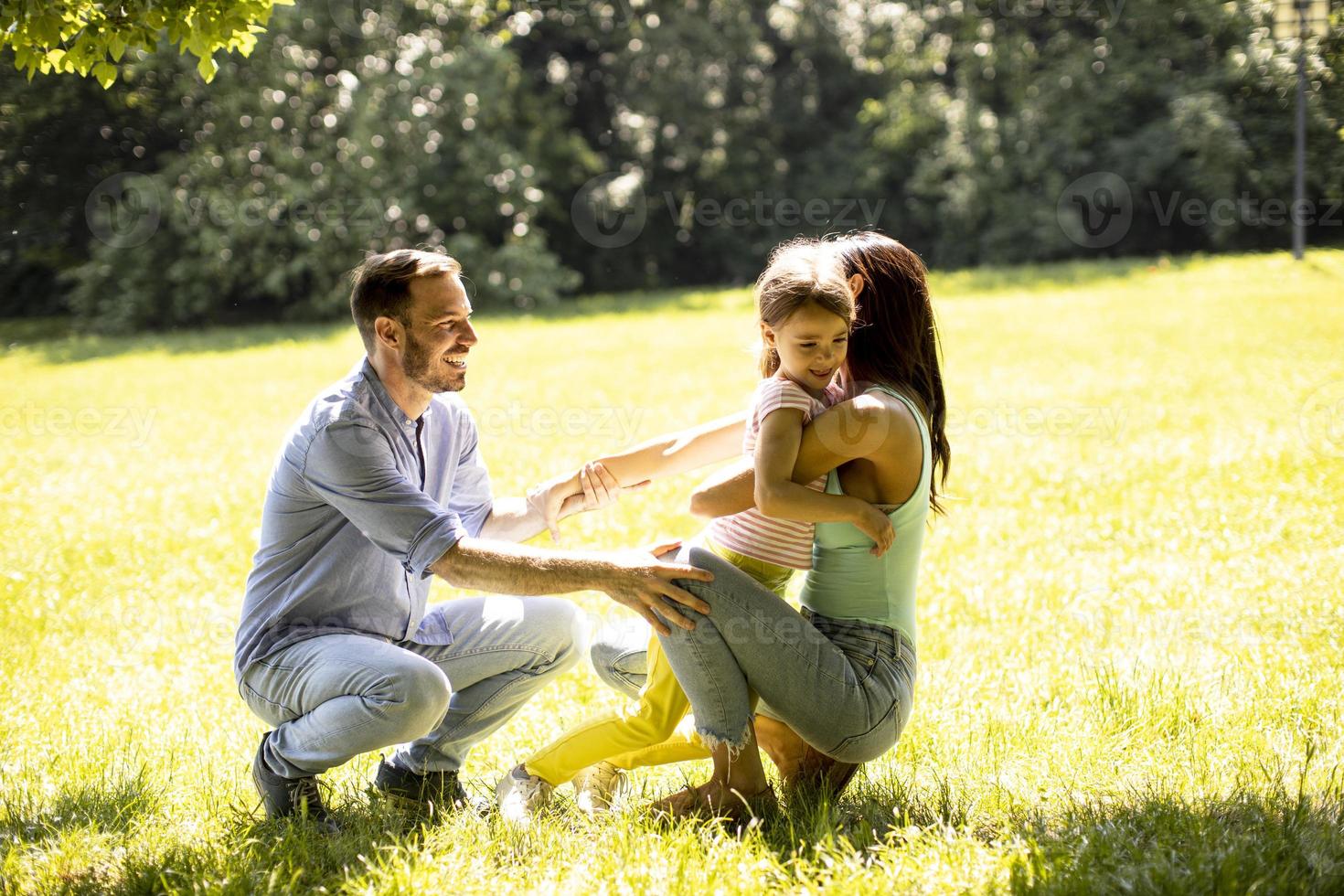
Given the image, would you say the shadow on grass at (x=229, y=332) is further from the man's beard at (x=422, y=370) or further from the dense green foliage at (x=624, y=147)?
the man's beard at (x=422, y=370)

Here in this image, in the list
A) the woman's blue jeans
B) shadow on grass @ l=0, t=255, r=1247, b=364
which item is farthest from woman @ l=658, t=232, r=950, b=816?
shadow on grass @ l=0, t=255, r=1247, b=364

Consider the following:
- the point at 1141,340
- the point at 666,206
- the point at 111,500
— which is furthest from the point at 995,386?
the point at 666,206

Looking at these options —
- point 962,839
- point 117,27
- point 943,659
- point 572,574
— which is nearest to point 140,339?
point 117,27

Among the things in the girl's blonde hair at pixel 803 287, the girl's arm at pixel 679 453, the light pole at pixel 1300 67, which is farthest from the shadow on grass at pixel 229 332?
the girl's blonde hair at pixel 803 287

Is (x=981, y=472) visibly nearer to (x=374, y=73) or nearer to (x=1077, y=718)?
(x=1077, y=718)

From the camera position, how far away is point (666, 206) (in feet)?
100

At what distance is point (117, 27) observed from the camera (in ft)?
13.0

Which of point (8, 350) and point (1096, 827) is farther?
point (8, 350)

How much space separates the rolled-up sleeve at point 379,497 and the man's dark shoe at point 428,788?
0.79 meters

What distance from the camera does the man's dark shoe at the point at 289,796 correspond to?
3.45 m

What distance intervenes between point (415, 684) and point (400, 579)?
1.58ft

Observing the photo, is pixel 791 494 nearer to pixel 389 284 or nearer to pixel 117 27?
pixel 389 284

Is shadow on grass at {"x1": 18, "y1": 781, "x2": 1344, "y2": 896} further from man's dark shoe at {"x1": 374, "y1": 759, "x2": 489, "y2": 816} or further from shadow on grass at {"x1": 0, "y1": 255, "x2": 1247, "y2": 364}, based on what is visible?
shadow on grass at {"x1": 0, "y1": 255, "x2": 1247, "y2": 364}

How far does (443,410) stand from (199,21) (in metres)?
1.60
